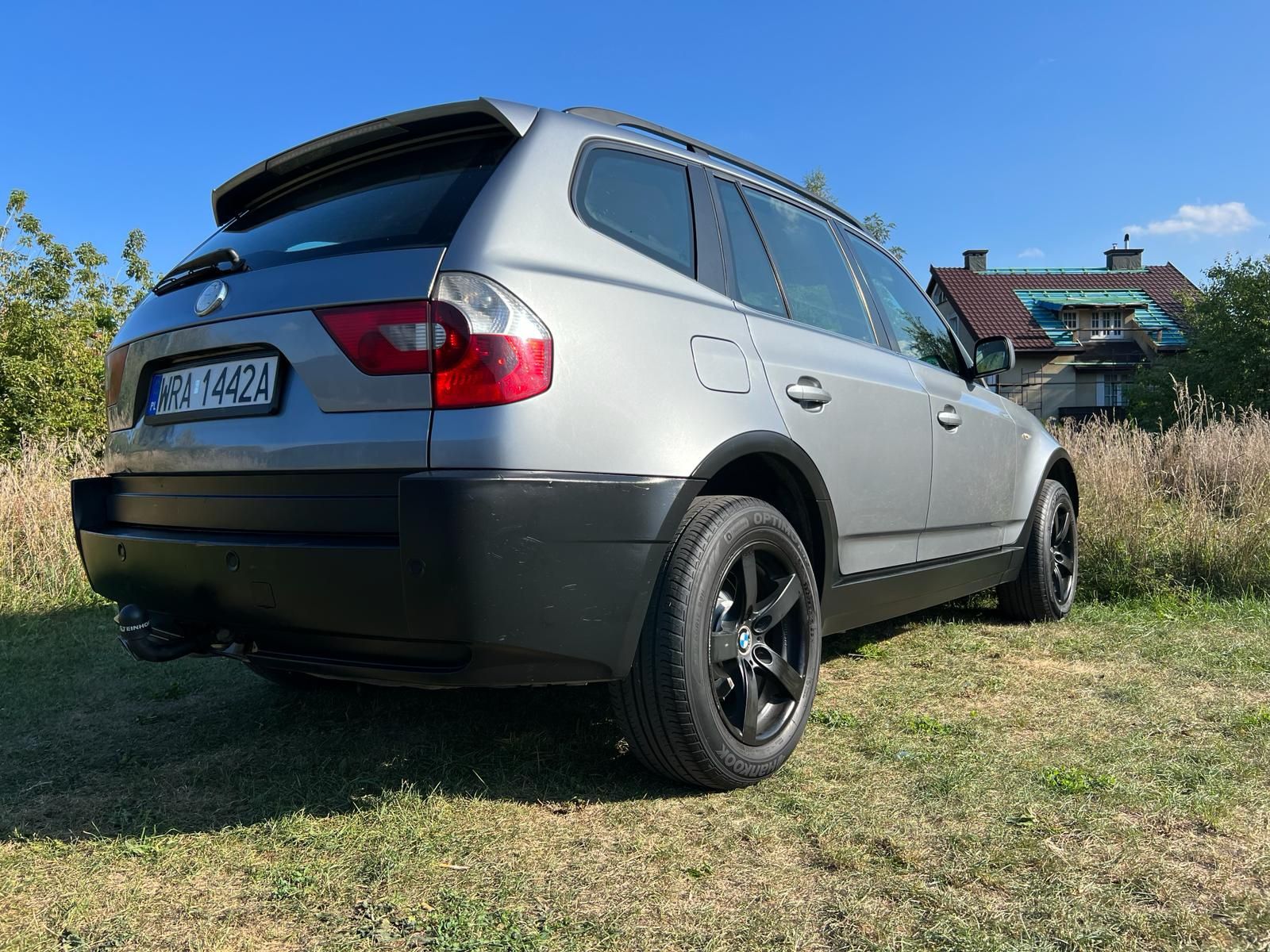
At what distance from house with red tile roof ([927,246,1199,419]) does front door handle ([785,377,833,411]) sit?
39507mm

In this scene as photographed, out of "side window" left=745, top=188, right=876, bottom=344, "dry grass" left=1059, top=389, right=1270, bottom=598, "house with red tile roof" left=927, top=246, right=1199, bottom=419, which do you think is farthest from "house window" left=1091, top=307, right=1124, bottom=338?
"side window" left=745, top=188, right=876, bottom=344

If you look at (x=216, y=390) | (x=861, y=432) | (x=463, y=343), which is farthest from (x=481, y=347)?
(x=861, y=432)

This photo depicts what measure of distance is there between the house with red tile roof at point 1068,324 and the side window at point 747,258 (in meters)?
39.4

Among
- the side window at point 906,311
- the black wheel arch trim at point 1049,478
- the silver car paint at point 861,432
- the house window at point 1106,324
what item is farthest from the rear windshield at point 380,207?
the house window at point 1106,324

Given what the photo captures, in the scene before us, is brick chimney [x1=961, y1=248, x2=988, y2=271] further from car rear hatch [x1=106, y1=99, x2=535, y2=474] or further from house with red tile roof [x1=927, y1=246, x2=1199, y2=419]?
car rear hatch [x1=106, y1=99, x2=535, y2=474]

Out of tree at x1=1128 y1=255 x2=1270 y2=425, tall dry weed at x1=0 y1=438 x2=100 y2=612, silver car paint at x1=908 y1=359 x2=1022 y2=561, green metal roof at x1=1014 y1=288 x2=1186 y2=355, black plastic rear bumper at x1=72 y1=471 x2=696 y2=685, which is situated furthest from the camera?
green metal roof at x1=1014 y1=288 x2=1186 y2=355

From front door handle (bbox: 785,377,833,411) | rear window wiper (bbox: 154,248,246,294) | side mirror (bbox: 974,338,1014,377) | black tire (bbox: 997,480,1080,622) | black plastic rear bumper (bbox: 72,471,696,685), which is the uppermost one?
rear window wiper (bbox: 154,248,246,294)

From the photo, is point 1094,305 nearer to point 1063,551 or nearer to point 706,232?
point 1063,551

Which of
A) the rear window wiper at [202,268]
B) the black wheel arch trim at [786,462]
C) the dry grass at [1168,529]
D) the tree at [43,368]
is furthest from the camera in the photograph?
the tree at [43,368]

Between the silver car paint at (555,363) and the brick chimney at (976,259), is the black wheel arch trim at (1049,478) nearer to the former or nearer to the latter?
the silver car paint at (555,363)

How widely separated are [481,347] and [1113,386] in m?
45.6

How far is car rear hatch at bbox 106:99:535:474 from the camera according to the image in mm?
2078

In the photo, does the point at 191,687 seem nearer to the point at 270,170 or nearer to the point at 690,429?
the point at 270,170

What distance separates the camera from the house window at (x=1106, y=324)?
42.5m
